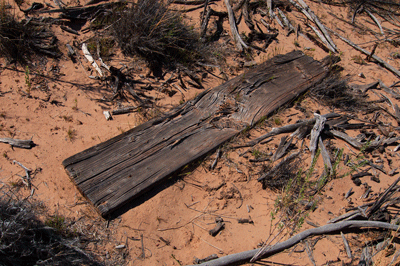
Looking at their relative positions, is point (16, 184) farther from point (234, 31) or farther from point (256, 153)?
point (234, 31)

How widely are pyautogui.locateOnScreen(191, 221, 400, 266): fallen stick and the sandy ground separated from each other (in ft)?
0.32

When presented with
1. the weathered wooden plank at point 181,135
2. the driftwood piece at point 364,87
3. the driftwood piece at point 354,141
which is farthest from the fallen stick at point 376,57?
the driftwood piece at point 354,141

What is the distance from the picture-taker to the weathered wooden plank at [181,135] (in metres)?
3.37

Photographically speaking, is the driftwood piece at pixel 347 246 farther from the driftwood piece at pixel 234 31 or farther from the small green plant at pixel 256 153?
the driftwood piece at pixel 234 31

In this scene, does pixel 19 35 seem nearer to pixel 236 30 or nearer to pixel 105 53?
pixel 105 53

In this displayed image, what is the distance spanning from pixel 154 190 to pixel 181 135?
31.6 inches

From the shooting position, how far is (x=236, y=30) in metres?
6.08

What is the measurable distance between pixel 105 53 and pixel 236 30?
258 cm

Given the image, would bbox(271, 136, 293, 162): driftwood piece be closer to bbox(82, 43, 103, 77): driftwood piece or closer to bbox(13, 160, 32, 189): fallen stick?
bbox(82, 43, 103, 77): driftwood piece

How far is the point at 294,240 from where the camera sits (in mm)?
3363

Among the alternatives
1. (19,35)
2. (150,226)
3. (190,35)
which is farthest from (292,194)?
(19,35)

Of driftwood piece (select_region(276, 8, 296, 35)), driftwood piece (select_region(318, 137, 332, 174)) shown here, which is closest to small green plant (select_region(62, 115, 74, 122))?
driftwood piece (select_region(318, 137, 332, 174))

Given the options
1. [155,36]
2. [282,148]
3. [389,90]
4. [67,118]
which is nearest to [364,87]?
[389,90]

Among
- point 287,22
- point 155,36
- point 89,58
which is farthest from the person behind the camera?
point 287,22
